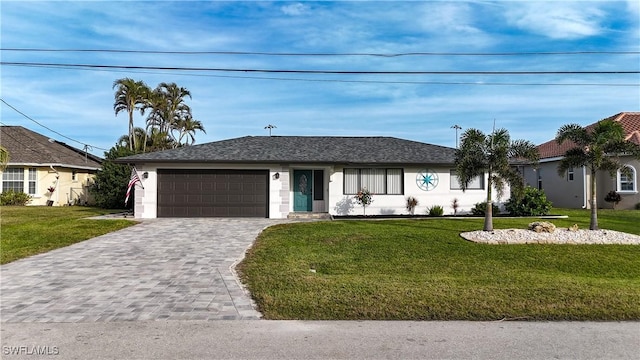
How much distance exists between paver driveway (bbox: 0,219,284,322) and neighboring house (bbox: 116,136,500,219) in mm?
5799

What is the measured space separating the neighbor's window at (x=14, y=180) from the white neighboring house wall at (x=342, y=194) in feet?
44.4

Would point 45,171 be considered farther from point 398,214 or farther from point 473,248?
point 473,248

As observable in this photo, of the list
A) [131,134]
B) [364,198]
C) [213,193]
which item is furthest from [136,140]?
[364,198]

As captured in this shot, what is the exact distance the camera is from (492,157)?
40.5 feet

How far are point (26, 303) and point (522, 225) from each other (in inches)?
560

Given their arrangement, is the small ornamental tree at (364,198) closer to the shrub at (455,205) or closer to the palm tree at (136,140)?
the shrub at (455,205)

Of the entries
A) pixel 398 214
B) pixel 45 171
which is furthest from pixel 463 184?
pixel 45 171

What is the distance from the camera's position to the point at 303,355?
13.8ft

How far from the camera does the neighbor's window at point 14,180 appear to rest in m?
25.7

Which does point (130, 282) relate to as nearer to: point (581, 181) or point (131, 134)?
point (581, 181)

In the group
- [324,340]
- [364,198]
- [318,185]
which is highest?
[318,185]

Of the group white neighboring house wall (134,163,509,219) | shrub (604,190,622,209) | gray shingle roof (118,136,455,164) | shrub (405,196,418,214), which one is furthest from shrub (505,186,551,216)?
shrub (604,190,622,209)

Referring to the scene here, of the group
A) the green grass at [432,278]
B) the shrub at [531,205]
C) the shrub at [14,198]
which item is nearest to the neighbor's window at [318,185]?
the green grass at [432,278]

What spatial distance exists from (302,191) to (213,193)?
13.3ft
